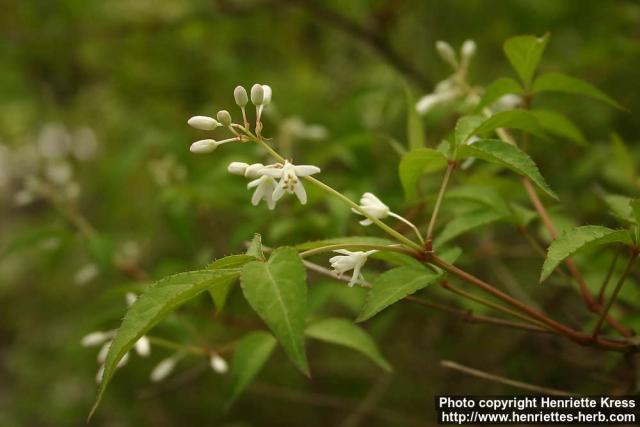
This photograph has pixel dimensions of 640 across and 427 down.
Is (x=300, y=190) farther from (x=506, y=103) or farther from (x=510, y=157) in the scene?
(x=506, y=103)

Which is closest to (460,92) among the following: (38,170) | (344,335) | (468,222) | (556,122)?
(556,122)

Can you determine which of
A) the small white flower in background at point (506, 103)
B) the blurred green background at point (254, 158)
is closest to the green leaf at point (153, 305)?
the blurred green background at point (254, 158)

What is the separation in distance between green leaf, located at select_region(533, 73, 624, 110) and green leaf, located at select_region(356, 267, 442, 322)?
67 centimetres

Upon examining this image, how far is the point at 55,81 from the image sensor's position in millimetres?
4676

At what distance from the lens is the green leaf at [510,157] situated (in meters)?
1.06

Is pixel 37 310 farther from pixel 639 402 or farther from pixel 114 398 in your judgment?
pixel 639 402

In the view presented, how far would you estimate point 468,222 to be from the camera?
144 cm

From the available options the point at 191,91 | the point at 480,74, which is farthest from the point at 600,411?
the point at 191,91

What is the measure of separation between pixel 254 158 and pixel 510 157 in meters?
1.58

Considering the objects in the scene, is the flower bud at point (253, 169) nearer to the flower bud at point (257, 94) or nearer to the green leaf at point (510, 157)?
the flower bud at point (257, 94)

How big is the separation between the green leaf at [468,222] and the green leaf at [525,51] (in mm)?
385

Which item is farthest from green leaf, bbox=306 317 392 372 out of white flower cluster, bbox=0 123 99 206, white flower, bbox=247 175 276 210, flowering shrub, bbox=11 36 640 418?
white flower cluster, bbox=0 123 99 206

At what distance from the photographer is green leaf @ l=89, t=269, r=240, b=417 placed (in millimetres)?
918

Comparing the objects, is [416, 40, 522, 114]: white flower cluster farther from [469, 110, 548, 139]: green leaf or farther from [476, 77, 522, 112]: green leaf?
[469, 110, 548, 139]: green leaf
